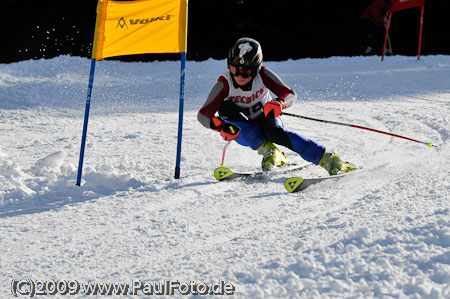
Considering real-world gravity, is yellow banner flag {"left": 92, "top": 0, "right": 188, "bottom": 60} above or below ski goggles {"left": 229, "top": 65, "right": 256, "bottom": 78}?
above

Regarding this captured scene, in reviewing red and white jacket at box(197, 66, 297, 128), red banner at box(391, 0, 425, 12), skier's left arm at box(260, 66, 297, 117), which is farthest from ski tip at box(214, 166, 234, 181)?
red banner at box(391, 0, 425, 12)

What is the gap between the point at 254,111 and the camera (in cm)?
459

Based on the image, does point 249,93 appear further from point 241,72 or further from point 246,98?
point 241,72

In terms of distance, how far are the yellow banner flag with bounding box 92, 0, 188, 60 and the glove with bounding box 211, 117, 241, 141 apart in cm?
62

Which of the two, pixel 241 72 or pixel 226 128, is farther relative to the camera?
pixel 241 72

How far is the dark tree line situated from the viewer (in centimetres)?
1683

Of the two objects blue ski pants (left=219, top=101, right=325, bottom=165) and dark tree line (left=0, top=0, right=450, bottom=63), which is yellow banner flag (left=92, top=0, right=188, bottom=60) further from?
dark tree line (left=0, top=0, right=450, bottom=63)

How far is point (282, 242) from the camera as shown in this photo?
278 centimetres

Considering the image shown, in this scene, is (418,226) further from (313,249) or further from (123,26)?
(123,26)

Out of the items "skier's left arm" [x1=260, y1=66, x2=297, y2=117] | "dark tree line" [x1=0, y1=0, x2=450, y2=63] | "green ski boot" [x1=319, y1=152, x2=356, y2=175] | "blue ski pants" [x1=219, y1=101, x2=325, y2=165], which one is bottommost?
"green ski boot" [x1=319, y1=152, x2=356, y2=175]

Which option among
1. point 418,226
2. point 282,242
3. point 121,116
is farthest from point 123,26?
point 121,116

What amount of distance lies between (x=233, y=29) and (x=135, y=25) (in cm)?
1354

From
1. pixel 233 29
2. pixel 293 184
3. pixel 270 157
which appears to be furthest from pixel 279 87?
pixel 233 29

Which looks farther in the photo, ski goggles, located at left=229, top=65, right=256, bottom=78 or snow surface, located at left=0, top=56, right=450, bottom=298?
ski goggles, located at left=229, top=65, right=256, bottom=78
